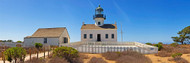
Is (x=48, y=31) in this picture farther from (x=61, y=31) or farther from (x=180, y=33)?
(x=180, y=33)

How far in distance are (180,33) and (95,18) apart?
86.5 ft

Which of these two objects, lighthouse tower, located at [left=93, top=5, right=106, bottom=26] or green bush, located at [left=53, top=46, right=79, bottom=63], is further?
lighthouse tower, located at [left=93, top=5, right=106, bottom=26]

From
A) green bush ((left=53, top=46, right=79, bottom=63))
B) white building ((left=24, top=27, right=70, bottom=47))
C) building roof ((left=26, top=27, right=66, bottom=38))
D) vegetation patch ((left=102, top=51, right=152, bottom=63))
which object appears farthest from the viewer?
building roof ((left=26, top=27, right=66, bottom=38))

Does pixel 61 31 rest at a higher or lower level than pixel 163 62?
higher

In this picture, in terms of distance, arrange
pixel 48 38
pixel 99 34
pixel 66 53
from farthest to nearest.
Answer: pixel 99 34 → pixel 48 38 → pixel 66 53

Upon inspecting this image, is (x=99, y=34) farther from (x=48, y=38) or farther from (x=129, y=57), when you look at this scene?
(x=129, y=57)

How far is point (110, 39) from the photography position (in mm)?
25656

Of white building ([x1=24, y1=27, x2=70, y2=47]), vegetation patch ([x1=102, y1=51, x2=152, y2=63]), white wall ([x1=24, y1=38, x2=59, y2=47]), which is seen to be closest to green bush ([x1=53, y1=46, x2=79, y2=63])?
vegetation patch ([x1=102, y1=51, x2=152, y2=63])

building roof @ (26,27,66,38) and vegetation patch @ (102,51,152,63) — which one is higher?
building roof @ (26,27,66,38)

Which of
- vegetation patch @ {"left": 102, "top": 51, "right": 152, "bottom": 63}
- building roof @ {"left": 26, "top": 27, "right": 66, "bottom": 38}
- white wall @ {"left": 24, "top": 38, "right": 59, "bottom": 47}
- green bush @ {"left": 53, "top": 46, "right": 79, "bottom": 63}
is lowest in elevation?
vegetation patch @ {"left": 102, "top": 51, "right": 152, "bottom": 63}

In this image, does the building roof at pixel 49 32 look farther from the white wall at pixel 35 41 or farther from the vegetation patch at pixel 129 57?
the vegetation patch at pixel 129 57

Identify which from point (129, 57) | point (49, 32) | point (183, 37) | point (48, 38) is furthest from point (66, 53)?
point (183, 37)

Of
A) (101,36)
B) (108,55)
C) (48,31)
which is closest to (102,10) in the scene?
(101,36)

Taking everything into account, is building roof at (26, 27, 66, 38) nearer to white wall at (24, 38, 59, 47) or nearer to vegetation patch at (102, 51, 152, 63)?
white wall at (24, 38, 59, 47)
